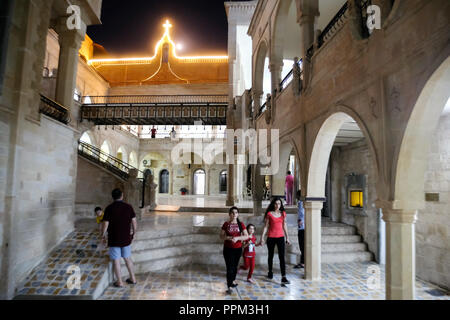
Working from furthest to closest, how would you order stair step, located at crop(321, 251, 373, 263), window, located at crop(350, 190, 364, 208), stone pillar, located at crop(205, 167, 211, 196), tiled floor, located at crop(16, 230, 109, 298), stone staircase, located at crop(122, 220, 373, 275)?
stone pillar, located at crop(205, 167, 211, 196), window, located at crop(350, 190, 364, 208), stair step, located at crop(321, 251, 373, 263), stone staircase, located at crop(122, 220, 373, 275), tiled floor, located at crop(16, 230, 109, 298)

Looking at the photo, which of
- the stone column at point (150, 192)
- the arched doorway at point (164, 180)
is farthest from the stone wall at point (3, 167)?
the arched doorway at point (164, 180)

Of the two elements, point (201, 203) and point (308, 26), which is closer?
point (308, 26)

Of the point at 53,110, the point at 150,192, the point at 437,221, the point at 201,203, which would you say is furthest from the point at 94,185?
the point at 437,221

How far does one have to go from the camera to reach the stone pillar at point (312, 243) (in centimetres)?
632

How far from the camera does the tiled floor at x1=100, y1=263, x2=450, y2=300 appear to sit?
205 inches

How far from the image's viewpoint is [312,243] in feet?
20.9

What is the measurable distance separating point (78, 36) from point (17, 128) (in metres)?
5.17

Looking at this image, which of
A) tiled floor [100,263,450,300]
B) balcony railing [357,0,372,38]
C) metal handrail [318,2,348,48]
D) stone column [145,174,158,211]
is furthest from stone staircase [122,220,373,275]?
balcony railing [357,0,372,38]

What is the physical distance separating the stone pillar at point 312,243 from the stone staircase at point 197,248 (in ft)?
3.61

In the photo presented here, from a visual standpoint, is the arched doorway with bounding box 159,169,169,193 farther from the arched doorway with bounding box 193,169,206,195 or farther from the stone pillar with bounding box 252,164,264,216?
the stone pillar with bounding box 252,164,264,216

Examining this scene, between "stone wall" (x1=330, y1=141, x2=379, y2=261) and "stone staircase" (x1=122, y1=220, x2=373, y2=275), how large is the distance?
412 mm

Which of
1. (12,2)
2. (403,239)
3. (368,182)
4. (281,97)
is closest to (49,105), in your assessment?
(12,2)

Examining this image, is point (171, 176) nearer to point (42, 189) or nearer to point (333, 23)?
point (42, 189)

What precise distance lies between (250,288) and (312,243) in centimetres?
176
